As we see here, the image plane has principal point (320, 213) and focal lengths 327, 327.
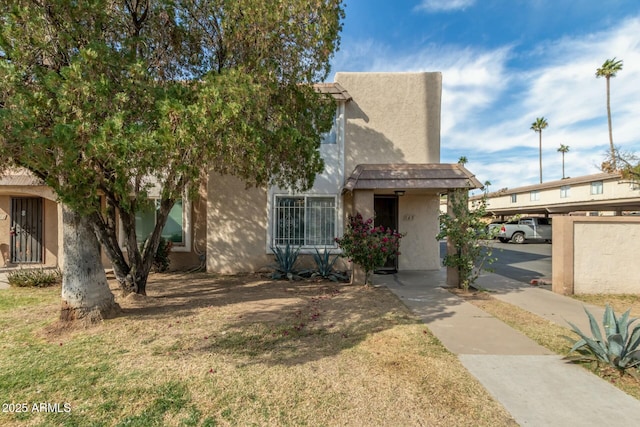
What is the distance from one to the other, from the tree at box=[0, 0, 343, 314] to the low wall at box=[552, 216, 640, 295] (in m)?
6.82

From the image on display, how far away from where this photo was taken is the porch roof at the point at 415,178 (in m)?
8.51

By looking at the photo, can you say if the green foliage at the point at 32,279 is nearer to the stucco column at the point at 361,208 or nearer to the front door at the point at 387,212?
the stucco column at the point at 361,208

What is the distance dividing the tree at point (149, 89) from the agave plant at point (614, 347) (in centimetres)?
503

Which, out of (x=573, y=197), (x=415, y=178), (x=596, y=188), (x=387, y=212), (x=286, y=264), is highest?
(x=596, y=188)

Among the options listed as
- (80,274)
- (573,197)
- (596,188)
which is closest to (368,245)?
(80,274)

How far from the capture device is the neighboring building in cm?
1897

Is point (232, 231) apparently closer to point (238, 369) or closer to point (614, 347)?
point (238, 369)

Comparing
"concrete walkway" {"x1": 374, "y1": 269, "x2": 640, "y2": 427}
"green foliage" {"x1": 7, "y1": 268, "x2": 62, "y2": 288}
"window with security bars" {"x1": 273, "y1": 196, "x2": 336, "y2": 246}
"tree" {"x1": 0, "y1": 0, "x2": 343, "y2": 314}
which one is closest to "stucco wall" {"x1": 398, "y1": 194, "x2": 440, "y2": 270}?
"window with security bars" {"x1": 273, "y1": 196, "x2": 336, "y2": 246}

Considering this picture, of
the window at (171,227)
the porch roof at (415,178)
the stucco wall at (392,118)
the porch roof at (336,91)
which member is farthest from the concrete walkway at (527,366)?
the window at (171,227)

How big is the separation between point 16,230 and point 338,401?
43.3ft

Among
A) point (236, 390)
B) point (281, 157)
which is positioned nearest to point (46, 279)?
point (281, 157)

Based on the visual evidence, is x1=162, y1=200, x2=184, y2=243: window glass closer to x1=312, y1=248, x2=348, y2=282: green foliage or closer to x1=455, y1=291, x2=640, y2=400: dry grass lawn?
x1=312, y1=248, x2=348, y2=282: green foliage

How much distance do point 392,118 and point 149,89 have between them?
782 cm

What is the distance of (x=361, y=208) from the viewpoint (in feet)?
28.9
